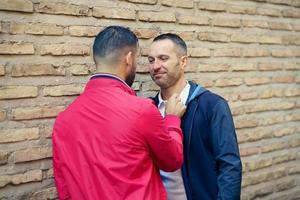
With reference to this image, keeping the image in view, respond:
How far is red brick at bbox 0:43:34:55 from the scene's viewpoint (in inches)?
103

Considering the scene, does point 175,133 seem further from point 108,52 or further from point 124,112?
point 108,52

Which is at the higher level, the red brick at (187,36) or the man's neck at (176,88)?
the red brick at (187,36)

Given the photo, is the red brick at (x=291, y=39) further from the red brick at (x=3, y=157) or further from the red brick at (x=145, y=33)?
the red brick at (x=3, y=157)

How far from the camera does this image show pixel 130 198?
2111 millimetres

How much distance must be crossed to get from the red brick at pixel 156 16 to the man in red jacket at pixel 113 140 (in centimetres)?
100

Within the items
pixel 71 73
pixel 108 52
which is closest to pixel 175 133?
pixel 108 52

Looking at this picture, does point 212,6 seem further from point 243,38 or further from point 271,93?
point 271,93

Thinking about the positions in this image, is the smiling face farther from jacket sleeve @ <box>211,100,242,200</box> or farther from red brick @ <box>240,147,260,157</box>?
red brick @ <box>240,147,260,157</box>

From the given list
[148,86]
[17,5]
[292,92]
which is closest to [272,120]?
[292,92]

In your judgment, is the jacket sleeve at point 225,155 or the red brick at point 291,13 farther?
the red brick at point 291,13

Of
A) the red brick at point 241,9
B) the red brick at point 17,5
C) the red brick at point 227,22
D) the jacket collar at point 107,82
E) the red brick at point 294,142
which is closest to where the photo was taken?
the jacket collar at point 107,82

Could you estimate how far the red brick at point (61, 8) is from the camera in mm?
2779

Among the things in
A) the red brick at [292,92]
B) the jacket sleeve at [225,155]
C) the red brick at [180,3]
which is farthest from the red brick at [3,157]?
the red brick at [292,92]

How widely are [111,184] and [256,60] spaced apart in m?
2.59
